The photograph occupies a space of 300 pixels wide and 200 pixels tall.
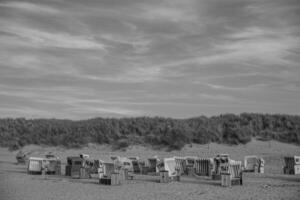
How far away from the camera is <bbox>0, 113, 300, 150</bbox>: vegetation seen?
32.6 meters

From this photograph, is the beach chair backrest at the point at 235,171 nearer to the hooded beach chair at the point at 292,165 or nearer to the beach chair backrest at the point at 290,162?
the hooded beach chair at the point at 292,165

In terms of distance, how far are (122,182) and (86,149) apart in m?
17.9

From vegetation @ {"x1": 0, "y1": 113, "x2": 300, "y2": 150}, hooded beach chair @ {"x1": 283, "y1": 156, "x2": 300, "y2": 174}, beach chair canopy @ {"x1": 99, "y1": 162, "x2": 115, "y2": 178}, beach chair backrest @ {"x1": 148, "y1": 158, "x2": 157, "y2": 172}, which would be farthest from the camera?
vegetation @ {"x1": 0, "y1": 113, "x2": 300, "y2": 150}

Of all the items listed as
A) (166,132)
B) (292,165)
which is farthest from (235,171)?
(166,132)

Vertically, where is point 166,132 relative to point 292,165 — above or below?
above

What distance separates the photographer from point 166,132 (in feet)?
113

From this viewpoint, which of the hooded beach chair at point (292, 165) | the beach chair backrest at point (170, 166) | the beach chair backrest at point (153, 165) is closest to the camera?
the beach chair backrest at point (170, 166)

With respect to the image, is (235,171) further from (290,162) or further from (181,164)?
(290,162)

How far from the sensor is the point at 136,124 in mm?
38969

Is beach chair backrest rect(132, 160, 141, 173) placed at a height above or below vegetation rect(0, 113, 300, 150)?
below

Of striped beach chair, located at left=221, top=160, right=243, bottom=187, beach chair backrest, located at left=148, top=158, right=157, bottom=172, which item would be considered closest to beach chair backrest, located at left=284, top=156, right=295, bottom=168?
striped beach chair, located at left=221, top=160, right=243, bottom=187

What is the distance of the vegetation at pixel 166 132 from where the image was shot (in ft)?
107

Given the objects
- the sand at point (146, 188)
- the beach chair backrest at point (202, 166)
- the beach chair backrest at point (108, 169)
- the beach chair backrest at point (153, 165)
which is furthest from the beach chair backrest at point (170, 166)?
the beach chair backrest at point (153, 165)

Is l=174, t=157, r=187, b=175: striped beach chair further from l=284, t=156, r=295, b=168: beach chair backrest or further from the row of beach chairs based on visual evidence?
l=284, t=156, r=295, b=168: beach chair backrest
